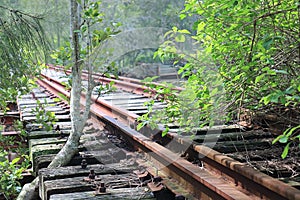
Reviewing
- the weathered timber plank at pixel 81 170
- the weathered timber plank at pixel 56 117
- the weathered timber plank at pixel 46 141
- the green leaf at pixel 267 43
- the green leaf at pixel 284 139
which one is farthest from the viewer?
the weathered timber plank at pixel 56 117

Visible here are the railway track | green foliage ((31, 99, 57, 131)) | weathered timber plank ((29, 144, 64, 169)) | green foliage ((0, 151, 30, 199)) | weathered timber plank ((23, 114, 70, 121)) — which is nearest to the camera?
the railway track

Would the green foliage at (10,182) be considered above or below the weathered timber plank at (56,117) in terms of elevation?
below

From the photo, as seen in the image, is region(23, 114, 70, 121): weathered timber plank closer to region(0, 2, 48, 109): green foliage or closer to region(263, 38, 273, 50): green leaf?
region(0, 2, 48, 109): green foliage

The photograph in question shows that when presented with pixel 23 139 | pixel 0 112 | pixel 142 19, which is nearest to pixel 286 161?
pixel 23 139

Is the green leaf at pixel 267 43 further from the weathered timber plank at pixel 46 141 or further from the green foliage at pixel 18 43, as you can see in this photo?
the weathered timber plank at pixel 46 141

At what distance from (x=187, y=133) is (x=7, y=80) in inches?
70.6

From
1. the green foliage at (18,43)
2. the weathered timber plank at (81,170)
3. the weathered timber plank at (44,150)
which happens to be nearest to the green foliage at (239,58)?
the weathered timber plank at (81,170)

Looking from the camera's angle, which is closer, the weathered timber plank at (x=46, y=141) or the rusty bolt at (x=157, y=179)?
the rusty bolt at (x=157, y=179)

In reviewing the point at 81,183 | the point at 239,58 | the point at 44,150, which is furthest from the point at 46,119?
the point at 239,58

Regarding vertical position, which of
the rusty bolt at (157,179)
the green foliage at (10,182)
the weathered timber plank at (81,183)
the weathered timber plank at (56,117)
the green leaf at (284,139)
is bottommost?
the green foliage at (10,182)

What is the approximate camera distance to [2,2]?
4.04m

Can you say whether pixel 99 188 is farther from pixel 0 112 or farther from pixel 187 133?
pixel 0 112

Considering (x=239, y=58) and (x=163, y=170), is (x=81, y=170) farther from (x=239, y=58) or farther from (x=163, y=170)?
(x=239, y=58)

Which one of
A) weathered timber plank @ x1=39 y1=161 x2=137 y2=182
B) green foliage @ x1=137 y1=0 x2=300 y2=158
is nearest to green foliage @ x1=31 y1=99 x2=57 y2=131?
weathered timber plank @ x1=39 y1=161 x2=137 y2=182
